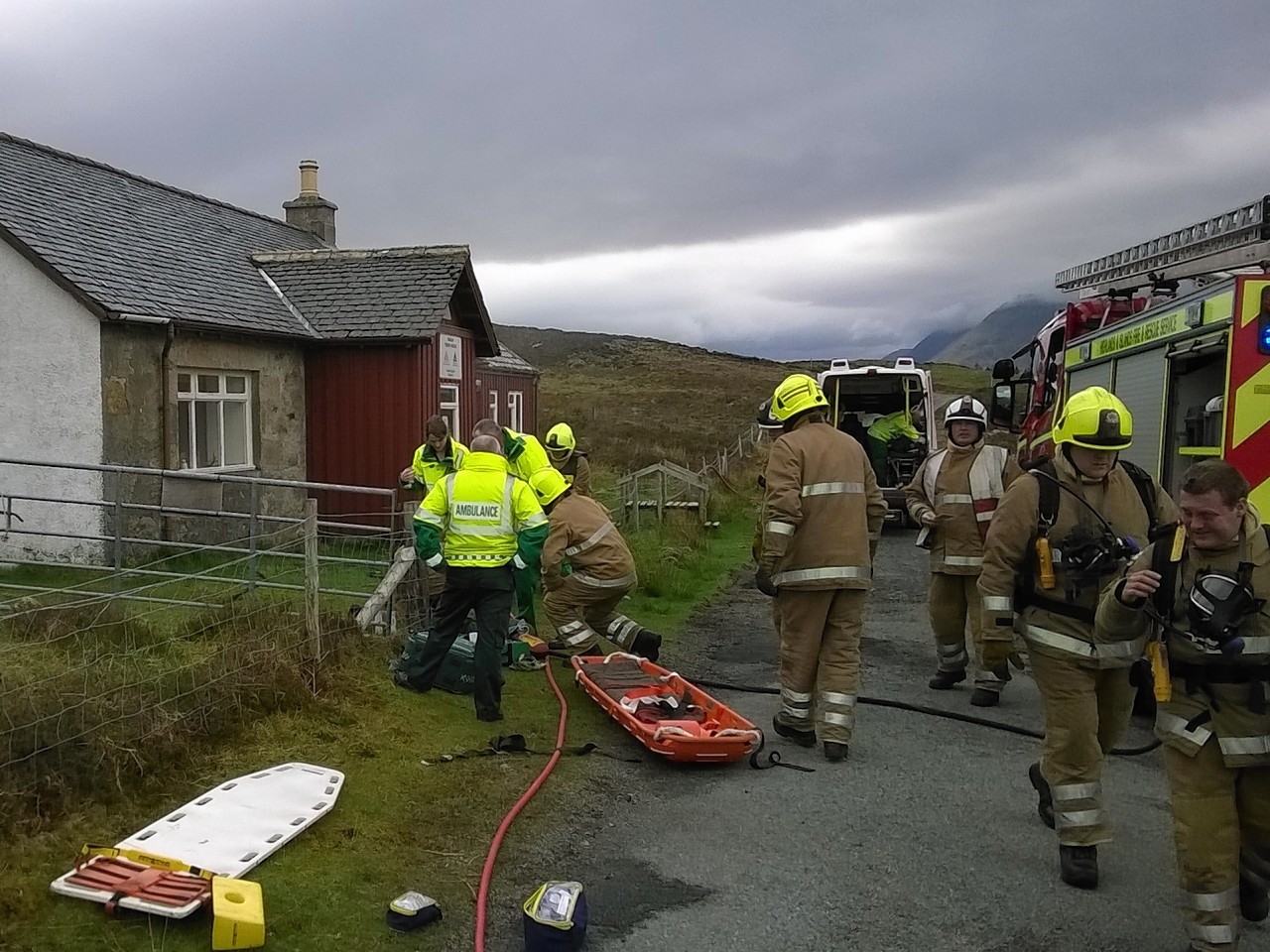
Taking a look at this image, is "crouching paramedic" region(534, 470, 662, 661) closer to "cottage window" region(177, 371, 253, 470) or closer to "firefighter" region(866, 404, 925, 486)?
"cottage window" region(177, 371, 253, 470)

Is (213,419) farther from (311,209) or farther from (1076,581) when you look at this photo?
(1076,581)

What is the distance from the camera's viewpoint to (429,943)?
396cm

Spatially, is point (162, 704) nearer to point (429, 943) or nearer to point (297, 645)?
point (297, 645)

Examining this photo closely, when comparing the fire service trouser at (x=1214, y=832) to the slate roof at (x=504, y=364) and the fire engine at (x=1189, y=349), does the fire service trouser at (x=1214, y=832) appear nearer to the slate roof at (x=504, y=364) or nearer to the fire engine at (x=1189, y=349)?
the fire engine at (x=1189, y=349)

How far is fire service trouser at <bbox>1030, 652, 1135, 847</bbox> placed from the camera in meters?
4.50

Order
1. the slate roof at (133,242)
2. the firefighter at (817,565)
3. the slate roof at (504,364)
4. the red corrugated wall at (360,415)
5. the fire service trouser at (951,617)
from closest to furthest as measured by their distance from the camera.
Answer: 1. the firefighter at (817,565)
2. the fire service trouser at (951,617)
3. the slate roof at (133,242)
4. the red corrugated wall at (360,415)
5. the slate roof at (504,364)

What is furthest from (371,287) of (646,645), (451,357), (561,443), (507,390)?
(646,645)

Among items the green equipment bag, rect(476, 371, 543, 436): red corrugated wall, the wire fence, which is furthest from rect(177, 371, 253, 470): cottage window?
the green equipment bag

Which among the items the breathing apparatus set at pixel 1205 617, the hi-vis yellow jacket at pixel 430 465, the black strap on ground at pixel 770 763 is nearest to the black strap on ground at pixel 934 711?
the black strap on ground at pixel 770 763

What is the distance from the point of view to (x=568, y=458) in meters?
9.08

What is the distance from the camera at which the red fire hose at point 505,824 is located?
406 centimetres

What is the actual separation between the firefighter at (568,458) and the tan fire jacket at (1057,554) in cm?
442

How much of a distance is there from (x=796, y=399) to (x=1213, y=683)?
3.19 metres

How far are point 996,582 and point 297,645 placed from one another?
4164 mm
